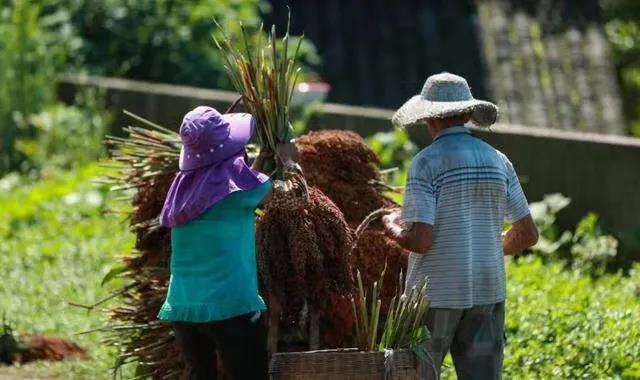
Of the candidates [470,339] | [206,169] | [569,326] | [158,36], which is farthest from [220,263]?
[158,36]

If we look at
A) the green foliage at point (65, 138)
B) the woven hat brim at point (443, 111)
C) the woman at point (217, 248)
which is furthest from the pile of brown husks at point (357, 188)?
the green foliage at point (65, 138)

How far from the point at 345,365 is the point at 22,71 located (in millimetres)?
9525

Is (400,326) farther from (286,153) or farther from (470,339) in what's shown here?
(286,153)

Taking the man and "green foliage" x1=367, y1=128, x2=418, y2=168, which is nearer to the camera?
the man

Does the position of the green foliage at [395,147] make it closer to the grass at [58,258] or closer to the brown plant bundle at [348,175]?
the grass at [58,258]

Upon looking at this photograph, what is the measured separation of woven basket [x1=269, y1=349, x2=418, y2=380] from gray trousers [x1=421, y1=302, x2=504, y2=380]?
10.8 inches

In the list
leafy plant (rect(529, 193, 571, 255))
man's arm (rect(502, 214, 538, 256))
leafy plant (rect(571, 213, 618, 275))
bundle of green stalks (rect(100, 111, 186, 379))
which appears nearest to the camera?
man's arm (rect(502, 214, 538, 256))

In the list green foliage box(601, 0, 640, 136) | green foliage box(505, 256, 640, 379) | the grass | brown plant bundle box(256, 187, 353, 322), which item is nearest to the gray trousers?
brown plant bundle box(256, 187, 353, 322)

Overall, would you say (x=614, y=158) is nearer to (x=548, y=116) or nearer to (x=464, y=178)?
(x=464, y=178)

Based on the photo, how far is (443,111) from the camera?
6.54 meters

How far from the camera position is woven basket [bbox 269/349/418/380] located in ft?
20.6

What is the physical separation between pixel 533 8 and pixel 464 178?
50.3 feet

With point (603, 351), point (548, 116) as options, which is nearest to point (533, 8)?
point (548, 116)

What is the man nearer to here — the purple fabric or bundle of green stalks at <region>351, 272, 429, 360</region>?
bundle of green stalks at <region>351, 272, 429, 360</region>
